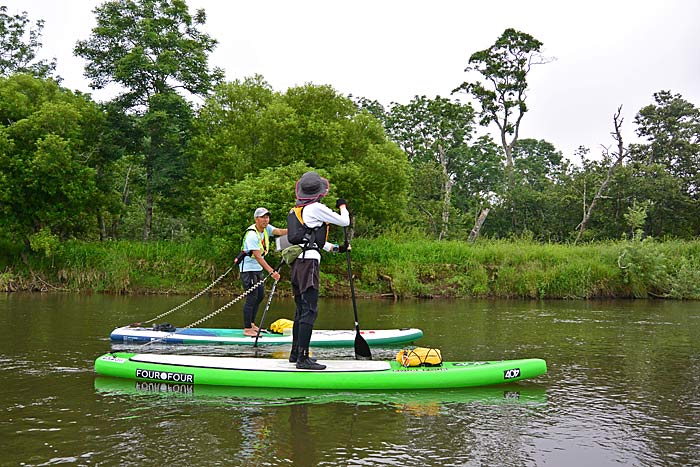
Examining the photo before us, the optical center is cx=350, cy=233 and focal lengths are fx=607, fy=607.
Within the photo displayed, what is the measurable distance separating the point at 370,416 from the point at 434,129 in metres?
36.8

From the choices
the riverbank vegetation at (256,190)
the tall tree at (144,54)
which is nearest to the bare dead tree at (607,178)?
the riverbank vegetation at (256,190)

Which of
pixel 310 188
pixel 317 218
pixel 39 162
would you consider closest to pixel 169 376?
pixel 317 218

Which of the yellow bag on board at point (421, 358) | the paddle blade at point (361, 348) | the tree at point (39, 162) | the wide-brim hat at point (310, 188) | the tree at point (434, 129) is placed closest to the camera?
the yellow bag on board at point (421, 358)

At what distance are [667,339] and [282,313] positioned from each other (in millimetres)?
8814

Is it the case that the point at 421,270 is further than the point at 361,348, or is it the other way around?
the point at 421,270

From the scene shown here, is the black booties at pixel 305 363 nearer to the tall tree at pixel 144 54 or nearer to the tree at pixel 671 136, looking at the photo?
the tall tree at pixel 144 54

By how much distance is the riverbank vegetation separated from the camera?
23.4 m

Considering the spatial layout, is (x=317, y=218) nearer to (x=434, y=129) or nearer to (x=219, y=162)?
(x=219, y=162)

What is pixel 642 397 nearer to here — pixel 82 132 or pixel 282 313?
pixel 282 313

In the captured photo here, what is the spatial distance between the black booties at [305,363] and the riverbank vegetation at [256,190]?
1505 cm

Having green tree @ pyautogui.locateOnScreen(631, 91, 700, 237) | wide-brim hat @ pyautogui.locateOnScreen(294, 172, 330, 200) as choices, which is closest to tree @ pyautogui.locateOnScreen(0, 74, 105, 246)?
wide-brim hat @ pyautogui.locateOnScreen(294, 172, 330, 200)

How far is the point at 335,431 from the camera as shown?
17.7 feet

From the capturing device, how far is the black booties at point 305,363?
274 inches

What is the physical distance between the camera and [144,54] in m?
27.7
